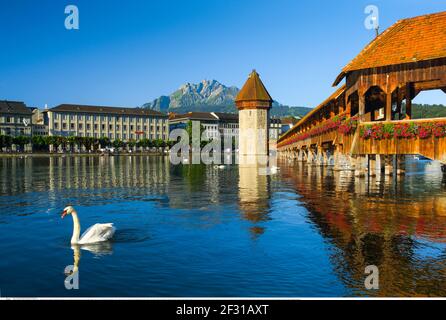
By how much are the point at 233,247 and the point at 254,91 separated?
255 feet

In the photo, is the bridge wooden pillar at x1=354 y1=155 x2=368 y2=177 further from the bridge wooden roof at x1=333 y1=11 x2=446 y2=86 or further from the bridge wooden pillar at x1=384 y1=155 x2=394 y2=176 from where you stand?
the bridge wooden roof at x1=333 y1=11 x2=446 y2=86

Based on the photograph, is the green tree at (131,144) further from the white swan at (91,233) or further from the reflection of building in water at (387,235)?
the white swan at (91,233)

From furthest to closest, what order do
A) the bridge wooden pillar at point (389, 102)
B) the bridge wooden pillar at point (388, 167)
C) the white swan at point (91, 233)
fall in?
1. the bridge wooden pillar at point (388, 167)
2. the bridge wooden pillar at point (389, 102)
3. the white swan at point (91, 233)

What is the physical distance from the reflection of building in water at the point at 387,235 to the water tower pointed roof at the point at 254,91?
64.7 meters

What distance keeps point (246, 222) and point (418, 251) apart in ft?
18.3

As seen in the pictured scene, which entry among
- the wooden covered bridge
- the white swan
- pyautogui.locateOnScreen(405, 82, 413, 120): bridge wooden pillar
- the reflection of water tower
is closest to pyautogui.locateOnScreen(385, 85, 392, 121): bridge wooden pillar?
the wooden covered bridge

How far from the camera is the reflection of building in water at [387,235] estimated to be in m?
8.13

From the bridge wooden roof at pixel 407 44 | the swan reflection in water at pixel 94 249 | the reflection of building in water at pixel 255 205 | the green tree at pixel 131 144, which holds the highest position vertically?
the bridge wooden roof at pixel 407 44

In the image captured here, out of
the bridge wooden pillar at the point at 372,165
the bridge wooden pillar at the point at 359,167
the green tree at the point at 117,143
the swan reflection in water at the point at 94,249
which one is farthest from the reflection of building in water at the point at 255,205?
the green tree at the point at 117,143

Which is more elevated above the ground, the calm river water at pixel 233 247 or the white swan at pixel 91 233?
the white swan at pixel 91 233

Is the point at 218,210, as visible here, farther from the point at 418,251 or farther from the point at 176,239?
A: the point at 418,251

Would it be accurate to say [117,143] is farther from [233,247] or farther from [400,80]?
[233,247]

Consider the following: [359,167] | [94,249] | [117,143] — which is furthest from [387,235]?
[117,143]
